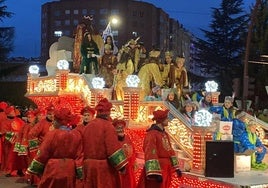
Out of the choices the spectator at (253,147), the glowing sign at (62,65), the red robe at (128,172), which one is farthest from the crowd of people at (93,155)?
the glowing sign at (62,65)

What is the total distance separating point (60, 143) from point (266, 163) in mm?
7703

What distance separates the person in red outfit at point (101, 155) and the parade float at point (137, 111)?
3.30 meters

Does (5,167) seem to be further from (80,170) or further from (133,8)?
(133,8)

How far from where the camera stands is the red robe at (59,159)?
775 cm

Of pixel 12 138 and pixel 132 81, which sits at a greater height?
pixel 132 81

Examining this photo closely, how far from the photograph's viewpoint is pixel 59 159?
7.82 meters

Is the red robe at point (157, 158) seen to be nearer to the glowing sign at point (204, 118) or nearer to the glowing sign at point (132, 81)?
the glowing sign at point (204, 118)

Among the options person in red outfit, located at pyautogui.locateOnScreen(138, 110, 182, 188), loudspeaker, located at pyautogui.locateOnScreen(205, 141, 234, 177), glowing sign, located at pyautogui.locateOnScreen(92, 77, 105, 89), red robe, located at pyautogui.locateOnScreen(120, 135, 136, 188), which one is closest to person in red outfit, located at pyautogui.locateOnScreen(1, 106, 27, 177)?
glowing sign, located at pyautogui.locateOnScreen(92, 77, 105, 89)

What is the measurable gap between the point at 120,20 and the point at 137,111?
6392cm

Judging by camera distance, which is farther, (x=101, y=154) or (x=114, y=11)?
(x=114, y=11)

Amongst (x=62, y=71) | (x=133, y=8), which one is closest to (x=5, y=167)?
(x=62, y=71)

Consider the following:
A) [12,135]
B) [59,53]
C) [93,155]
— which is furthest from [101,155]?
[59,53]

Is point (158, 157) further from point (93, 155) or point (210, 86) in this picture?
point (210, 86)

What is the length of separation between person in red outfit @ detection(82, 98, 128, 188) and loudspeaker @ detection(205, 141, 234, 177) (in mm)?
3360
